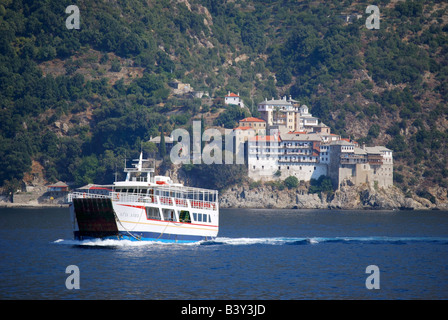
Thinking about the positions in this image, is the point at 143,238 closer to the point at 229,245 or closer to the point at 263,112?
the point at 229,245

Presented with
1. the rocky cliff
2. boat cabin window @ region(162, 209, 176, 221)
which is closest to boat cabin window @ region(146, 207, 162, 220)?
boat cabin window @ region(162, 209, 176, 221)

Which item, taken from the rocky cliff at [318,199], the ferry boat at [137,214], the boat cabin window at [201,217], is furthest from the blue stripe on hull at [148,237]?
the rocky cliff at [318,199]

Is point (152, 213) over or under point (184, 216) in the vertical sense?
over

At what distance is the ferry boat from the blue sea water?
1.12m

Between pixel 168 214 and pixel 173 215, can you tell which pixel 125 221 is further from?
pixel 173 215

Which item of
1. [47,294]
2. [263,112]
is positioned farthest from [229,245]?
[263,112]

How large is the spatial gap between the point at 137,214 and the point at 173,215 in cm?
454

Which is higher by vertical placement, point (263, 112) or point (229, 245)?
point (263, 112)

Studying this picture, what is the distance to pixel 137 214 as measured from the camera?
2815 inches

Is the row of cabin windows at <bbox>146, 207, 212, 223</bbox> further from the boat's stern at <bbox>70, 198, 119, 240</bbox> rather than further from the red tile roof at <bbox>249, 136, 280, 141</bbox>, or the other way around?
the red tile roof at <bbox>249, 136, 280, 141</bbox>

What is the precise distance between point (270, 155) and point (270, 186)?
26.9ft

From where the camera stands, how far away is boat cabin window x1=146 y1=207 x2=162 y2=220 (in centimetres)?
7250

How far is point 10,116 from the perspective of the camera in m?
191

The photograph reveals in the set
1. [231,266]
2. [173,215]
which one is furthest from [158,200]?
[231,266]
